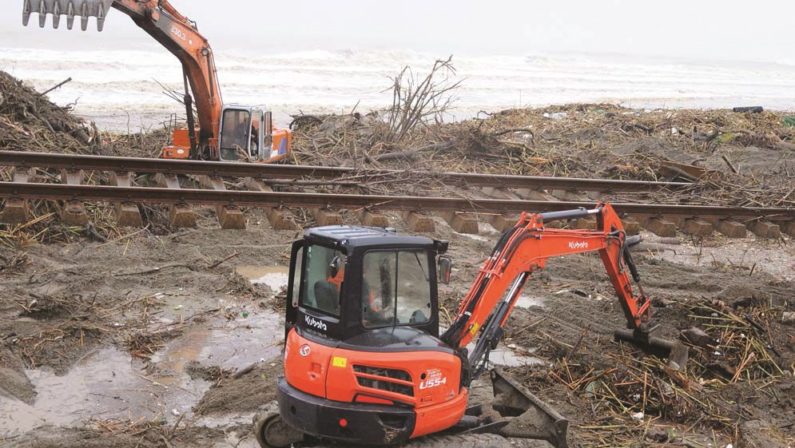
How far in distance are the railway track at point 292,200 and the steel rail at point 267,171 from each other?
0.05ft

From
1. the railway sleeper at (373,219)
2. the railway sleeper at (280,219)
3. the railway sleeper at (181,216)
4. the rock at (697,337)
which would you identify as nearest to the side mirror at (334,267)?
the rock at (697,337)

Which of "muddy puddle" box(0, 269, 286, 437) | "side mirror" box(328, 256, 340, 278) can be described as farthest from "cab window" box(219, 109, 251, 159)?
"side mirror" box(328, 256, 340, 278)

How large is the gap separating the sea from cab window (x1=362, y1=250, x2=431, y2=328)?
15.4m

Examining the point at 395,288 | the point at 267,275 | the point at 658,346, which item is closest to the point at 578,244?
the point at 658,346

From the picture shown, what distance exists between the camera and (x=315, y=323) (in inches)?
247

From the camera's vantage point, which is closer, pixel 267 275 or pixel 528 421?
pixel 528 421

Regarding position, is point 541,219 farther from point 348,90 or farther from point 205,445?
point 348,90

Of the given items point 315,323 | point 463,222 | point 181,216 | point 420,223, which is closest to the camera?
point 315,323

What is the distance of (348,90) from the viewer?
40.7 meters

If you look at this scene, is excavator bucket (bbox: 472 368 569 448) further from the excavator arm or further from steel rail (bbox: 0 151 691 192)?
the excavator arm

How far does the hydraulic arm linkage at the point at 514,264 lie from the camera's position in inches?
272

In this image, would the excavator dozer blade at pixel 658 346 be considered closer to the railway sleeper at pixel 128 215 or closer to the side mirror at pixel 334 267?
the side mirror at pixel 334 267

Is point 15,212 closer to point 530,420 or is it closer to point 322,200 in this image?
point 322,200

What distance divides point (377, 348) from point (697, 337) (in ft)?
14.4
